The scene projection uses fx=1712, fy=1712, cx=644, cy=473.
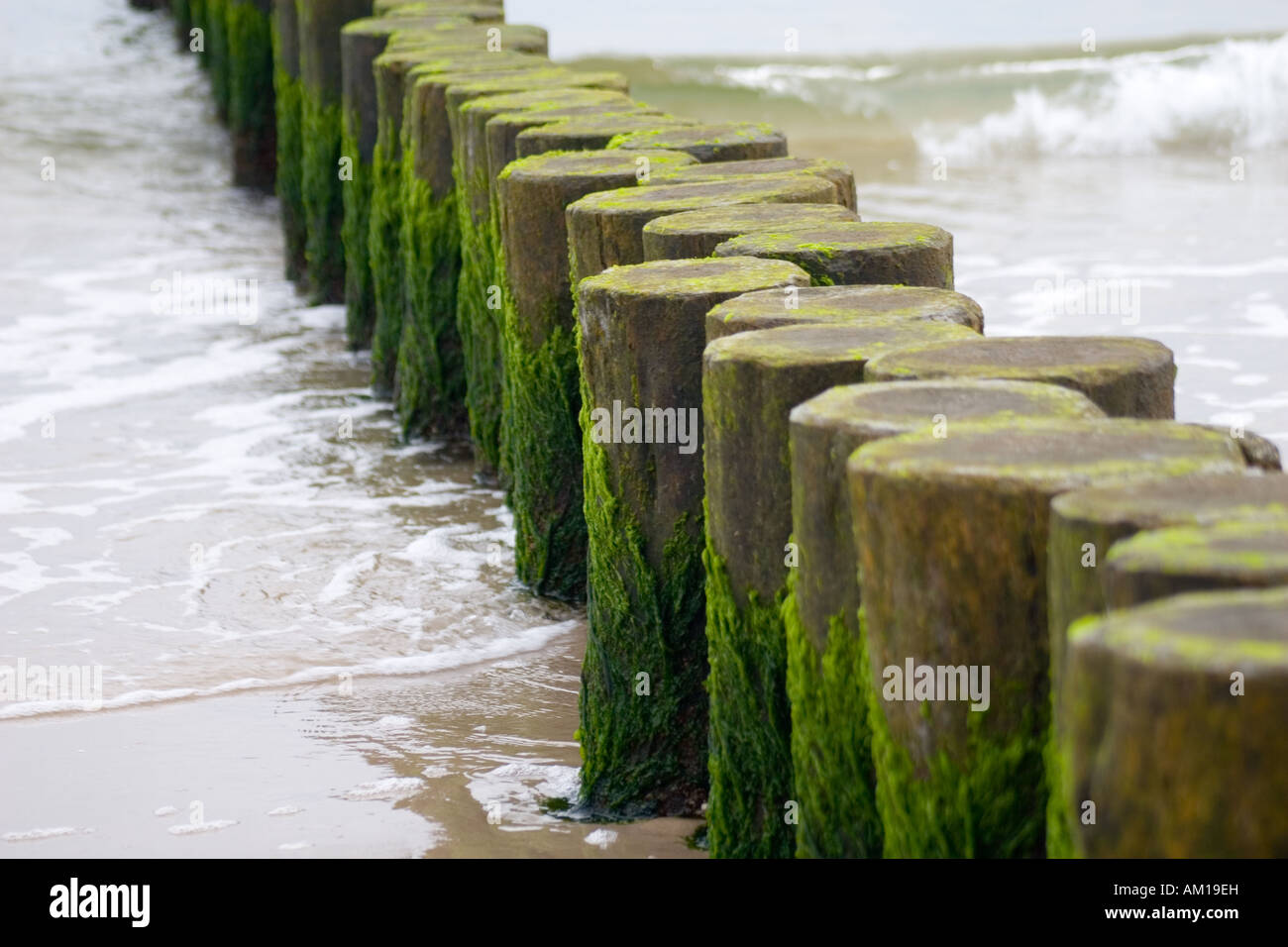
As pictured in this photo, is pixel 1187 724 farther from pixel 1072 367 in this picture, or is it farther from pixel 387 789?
pixel 387 789

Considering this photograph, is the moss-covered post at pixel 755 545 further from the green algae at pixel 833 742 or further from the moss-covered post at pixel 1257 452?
the moss-covered post at pixel 1257 452

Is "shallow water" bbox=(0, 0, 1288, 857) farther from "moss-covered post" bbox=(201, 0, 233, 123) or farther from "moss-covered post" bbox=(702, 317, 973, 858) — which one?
"moss-covered post" bbox=(702, 317, 973, 858)

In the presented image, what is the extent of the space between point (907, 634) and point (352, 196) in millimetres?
5620

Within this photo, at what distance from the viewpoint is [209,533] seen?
5.62 m

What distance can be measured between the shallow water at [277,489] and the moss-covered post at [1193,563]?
5.81 feet

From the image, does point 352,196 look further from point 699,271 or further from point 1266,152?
point 1266,152

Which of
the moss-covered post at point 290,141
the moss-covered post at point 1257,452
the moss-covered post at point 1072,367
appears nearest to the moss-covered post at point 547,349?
the moss-covered post at point 1072,367

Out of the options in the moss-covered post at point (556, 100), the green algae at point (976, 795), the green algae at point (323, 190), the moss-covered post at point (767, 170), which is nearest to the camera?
the green algae at point (976, 795)

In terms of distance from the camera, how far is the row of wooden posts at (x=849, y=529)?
1.60m

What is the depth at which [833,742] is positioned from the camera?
97.3 inches

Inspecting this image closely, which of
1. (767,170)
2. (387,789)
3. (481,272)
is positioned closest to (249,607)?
(481,272)

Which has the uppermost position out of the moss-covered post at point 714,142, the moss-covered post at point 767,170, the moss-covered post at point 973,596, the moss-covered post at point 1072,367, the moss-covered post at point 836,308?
the moss-covered post at point 714,142

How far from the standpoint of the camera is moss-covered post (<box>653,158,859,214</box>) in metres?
4.25
